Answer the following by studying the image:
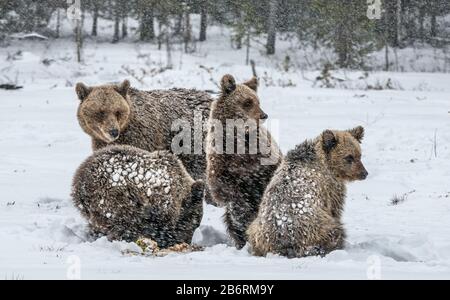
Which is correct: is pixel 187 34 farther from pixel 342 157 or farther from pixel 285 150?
pixel 342 157

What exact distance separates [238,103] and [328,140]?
4.96 ft

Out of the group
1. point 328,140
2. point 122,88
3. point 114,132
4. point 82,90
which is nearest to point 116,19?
point 122,88

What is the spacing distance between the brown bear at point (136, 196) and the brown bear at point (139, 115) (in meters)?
1.32

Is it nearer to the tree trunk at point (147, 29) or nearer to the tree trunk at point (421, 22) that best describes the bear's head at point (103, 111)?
the tree trunk at point (147, 29)

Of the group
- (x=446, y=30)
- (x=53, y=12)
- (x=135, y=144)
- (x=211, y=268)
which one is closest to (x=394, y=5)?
(x=446, y=30)

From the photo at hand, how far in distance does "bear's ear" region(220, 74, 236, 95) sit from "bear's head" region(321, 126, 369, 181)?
1.55 metres

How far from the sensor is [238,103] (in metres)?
8.74

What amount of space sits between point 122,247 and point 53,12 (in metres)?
45.5

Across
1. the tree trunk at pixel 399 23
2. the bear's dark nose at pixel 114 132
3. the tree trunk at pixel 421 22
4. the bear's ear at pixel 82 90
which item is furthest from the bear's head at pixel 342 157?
the tree trunk at pixel 421 22

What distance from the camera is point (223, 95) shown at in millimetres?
8828

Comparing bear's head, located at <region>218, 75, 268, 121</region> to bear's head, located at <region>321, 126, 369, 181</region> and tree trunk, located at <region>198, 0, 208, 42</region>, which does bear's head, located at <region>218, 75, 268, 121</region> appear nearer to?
bear's head, located at <region>321, 126, 369, 181</region>

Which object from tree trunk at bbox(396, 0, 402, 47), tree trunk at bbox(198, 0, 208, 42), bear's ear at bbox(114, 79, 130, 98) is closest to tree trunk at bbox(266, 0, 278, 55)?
tree trunk at bbox(198, 0, 208, 42)
